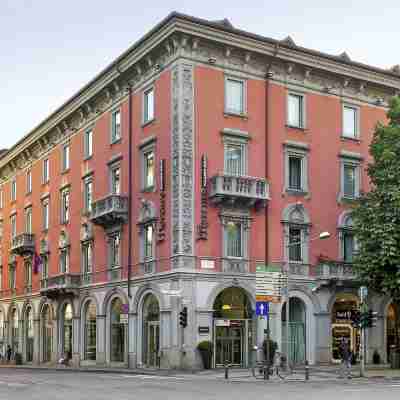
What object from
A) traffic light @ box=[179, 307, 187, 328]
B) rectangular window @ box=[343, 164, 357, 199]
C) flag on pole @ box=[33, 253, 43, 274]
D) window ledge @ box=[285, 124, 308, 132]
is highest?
window ledge @ box=[285, 124, 308, 132]

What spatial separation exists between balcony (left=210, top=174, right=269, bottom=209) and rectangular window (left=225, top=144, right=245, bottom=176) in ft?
3.59

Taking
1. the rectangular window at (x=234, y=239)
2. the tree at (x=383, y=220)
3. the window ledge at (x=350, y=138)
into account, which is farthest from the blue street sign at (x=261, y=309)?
the window ledge at (x=350, y=138)

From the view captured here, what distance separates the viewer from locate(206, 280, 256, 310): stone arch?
139 ft

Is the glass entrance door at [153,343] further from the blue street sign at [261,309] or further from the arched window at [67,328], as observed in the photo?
the arched window at [67,328]

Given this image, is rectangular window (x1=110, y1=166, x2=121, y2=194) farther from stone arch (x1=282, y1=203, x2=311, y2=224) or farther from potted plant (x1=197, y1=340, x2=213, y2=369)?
potted plant (x1=197, y1=340, x2=213, y2=369)

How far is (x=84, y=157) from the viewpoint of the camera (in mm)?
54281

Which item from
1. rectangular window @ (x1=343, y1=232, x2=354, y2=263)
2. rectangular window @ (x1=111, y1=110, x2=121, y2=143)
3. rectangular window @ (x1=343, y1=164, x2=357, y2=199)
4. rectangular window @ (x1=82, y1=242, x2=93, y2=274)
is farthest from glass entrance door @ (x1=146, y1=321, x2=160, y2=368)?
rectangular window @ (x1=343, y1=164, x2=357, y2=199)

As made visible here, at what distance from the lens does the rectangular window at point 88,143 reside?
53.7 meters

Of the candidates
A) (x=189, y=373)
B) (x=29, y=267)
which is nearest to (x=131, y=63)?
(x=189, y=373)

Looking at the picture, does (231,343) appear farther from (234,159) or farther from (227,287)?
(234,159)

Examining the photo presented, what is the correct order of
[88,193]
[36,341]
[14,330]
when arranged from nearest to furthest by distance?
1. [88,193]
2. [36,341]
3. [14,330]

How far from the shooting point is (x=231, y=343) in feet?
143

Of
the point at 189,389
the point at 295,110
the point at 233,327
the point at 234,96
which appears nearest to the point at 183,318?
the point at 233,327

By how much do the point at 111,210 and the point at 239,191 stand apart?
842cm
